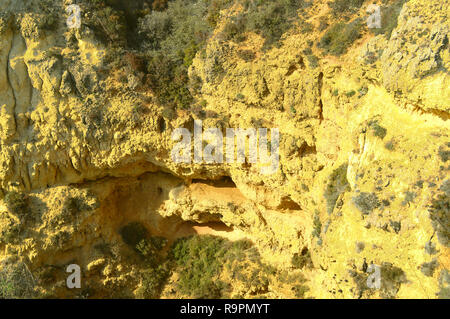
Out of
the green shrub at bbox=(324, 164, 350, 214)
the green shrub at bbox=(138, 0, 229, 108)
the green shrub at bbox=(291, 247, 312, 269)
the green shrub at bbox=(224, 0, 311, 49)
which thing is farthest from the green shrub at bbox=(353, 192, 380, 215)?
the green shrub at bbox=(138, 0, 229, 108)

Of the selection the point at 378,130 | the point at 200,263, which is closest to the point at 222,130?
the point at 378,130

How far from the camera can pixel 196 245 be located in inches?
714

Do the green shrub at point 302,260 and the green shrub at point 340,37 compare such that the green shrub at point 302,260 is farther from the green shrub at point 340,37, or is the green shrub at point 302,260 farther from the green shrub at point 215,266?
the green shrub at point 340,37

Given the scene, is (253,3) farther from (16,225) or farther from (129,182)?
(16,225)

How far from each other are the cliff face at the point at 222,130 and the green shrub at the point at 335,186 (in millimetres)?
51

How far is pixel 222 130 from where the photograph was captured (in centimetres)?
1540

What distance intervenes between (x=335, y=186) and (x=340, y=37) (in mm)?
5328

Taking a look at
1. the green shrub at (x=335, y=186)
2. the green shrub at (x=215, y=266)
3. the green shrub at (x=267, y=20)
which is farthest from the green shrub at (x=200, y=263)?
the green shrub at (x=267, y=20)

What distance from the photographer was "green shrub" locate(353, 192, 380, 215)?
35.7 ft

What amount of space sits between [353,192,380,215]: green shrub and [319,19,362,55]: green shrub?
5311 millimetres

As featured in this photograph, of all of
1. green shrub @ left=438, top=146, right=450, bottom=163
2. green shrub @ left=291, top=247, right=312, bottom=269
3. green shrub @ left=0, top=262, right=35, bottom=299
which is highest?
green shrub @ left=438, top=146, right=450, bottom=163

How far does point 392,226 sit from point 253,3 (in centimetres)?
1083

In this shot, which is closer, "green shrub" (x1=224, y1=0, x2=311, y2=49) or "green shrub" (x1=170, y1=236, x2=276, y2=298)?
"green shrub" (x1=224, y1=0, x2=311, y2=49)

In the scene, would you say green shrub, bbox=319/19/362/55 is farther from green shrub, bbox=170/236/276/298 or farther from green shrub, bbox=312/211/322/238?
green shrub, bbox=170/236/276/298
